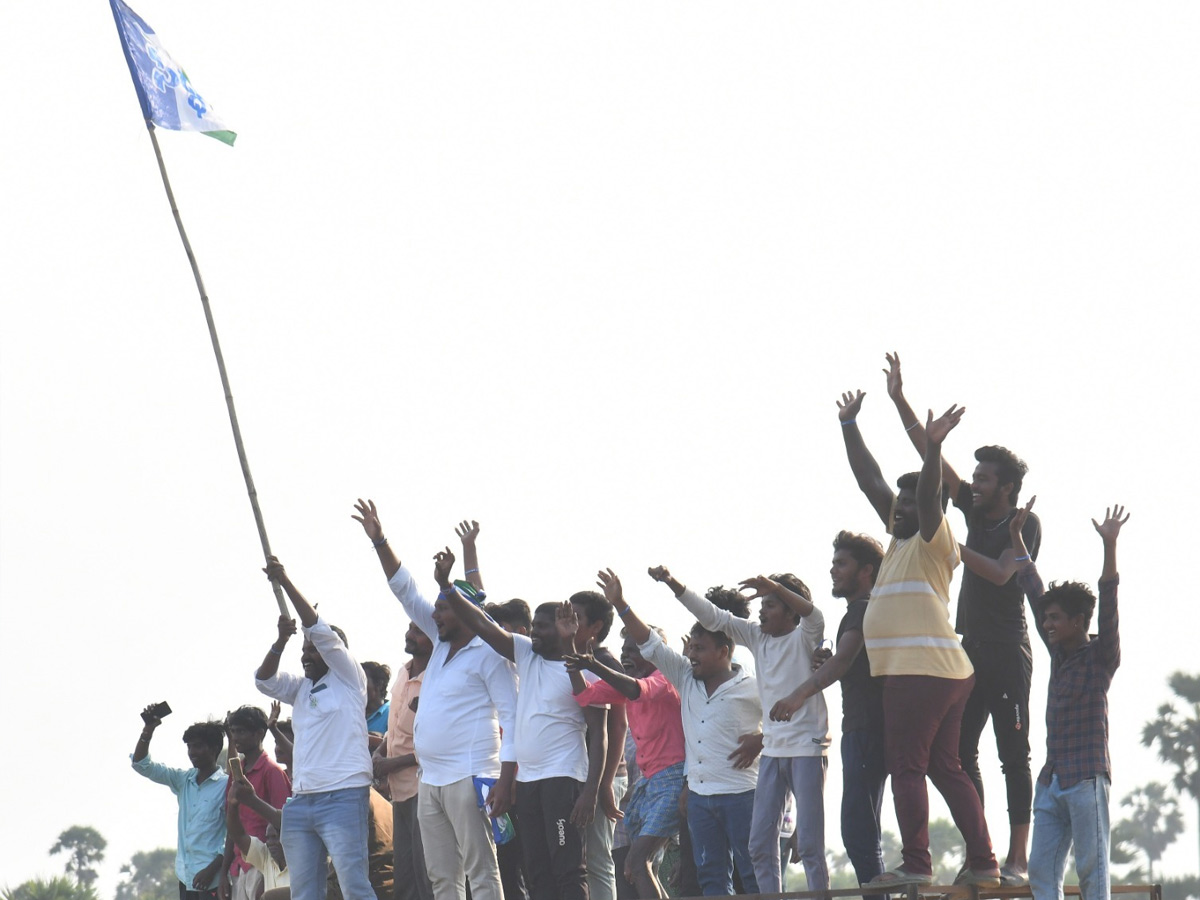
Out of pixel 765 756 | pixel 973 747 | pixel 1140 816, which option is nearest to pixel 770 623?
pixel 765 756

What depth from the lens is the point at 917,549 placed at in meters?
7.71

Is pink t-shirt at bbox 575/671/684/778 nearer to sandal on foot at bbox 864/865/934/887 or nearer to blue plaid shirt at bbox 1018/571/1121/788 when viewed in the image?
sandal on foot at bbox 864/865/934/887

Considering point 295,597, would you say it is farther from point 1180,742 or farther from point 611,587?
point 1180,742

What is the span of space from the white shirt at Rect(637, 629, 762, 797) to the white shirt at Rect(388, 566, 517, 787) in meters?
0.90

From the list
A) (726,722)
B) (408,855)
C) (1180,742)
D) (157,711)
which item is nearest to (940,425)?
(726,722)

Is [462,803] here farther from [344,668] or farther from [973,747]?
[973,747]

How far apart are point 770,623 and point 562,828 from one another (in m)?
1.59

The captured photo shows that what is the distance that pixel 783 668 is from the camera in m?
8.41

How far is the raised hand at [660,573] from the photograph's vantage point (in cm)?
867

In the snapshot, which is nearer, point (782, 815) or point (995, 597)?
point (995, 597)

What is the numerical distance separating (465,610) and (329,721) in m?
1.12

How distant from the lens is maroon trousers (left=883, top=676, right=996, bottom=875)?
752 cm

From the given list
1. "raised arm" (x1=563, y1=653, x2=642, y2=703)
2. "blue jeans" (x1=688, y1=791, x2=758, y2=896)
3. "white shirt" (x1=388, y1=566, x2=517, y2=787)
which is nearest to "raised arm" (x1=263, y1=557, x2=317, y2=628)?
"white shirt" (x1=388, y1=566, x2=517, y2=787)

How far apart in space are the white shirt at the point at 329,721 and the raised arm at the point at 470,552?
1075mm
